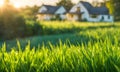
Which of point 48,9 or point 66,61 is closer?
point 66,61

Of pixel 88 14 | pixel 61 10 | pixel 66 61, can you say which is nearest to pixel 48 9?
pixel 61 10

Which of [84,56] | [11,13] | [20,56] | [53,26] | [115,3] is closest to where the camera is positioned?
[84,56]

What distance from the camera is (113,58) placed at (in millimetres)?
4504

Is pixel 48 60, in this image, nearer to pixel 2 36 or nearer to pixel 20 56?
pixel 20 56

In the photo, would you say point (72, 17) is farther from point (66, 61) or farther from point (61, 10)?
point (66, 61)

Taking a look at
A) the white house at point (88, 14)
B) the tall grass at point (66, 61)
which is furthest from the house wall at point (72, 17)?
the tall grass at point (66, 61)

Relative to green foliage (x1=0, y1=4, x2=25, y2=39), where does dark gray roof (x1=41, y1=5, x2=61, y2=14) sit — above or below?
below

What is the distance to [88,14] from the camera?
85.1 m

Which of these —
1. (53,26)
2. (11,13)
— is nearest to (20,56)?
(11,13)

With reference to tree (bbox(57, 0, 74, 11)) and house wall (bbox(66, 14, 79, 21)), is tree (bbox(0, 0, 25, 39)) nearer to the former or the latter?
house wall (bbox(66, 14, 79, 21))

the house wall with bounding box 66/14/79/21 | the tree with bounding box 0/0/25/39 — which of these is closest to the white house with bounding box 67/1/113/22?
the house wall with bounding box 66/14/79/21

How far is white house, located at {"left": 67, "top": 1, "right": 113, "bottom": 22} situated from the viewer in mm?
85062

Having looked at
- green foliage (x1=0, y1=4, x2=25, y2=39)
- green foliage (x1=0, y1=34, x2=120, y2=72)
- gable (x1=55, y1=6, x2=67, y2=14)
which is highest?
green foliage (x1=0, y1=34, x2=120, y2=72)

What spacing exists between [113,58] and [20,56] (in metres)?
1.34
